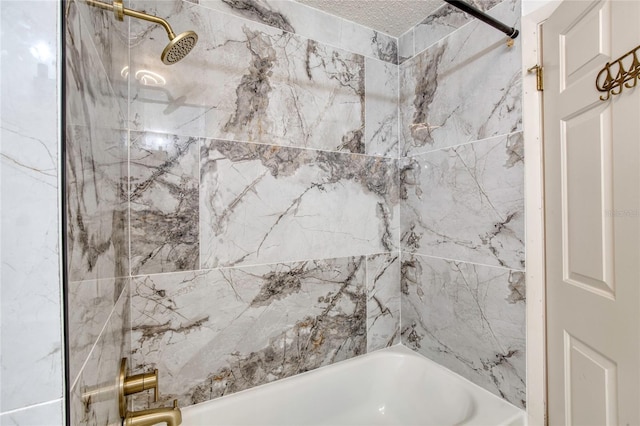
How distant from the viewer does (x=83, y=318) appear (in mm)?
405

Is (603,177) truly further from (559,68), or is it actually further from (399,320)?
(399,320)

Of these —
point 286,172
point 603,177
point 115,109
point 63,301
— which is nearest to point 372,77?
Result: point 286,172

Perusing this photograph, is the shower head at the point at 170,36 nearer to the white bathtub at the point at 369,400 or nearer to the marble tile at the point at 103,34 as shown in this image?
the marble tile at the point at 103,34

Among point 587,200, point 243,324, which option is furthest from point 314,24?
point 243,324

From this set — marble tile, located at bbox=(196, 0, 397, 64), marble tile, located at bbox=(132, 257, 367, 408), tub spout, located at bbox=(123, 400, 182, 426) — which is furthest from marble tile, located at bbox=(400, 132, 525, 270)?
tub spout, located at bbox=(123, 400, 182, 426)

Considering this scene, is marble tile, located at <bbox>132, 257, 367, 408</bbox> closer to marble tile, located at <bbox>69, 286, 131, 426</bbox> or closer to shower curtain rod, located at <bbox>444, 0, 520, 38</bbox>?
marble tile, located at <bbox>69, 286, 131, 426</bbox>

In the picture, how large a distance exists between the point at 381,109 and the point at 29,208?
1.62m

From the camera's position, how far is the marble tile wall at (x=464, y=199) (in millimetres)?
1170

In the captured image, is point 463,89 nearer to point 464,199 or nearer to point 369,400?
point 464,199

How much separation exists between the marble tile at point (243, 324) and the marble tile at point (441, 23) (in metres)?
1.25

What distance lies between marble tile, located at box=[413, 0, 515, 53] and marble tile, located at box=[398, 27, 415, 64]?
30 millimetres

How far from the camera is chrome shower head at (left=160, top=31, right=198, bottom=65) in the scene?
817mm

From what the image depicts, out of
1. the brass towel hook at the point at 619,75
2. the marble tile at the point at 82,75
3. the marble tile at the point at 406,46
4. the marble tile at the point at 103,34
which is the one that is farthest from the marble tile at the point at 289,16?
the brass towel hook at the point at 619,75

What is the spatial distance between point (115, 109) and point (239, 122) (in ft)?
1.80
